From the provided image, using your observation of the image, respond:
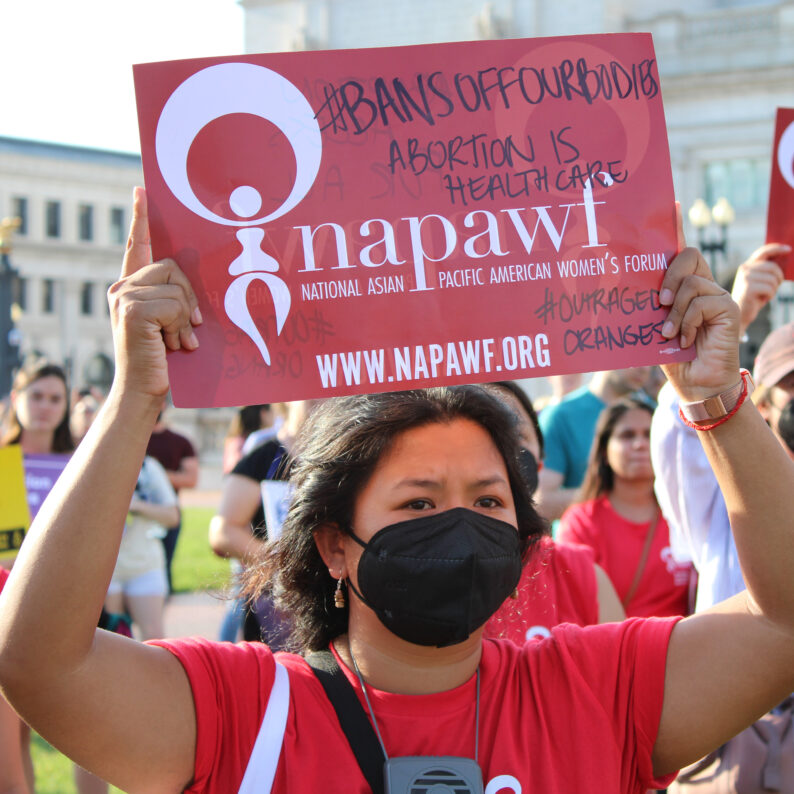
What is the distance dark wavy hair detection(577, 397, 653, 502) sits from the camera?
15.9ft

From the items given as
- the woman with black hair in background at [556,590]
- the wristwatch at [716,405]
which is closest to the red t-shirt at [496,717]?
the wristwatch at [716,405]

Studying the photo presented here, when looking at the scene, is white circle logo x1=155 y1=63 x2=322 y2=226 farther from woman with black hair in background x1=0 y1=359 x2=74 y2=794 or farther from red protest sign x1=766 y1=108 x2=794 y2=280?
woman with black hair in background x1=0 y1=359 x2=74 y2=794

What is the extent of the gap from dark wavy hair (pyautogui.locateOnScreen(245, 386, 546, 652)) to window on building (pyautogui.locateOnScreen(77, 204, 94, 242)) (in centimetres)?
6392

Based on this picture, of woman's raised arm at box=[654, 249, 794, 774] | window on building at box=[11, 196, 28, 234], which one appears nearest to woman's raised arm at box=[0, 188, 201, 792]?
woman's raised arm at box=[654, 249, 794, 774]

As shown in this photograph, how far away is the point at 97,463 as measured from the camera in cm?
190

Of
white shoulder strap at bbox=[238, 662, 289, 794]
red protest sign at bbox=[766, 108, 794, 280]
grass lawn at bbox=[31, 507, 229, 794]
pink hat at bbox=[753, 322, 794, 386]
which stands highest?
red protest sign at bbox=[766, 108, 794, 280]

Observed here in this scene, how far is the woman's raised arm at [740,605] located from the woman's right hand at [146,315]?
3.29 feet

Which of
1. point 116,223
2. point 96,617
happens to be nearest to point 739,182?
point 96,617

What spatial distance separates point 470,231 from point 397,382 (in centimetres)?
36

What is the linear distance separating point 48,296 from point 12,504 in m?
62.1

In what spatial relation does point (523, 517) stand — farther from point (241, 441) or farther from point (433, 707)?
point (241, 441)

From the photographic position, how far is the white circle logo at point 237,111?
2174mm

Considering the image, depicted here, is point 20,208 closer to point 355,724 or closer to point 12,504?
point 12,504

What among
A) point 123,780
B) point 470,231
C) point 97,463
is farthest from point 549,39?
point 123,780
